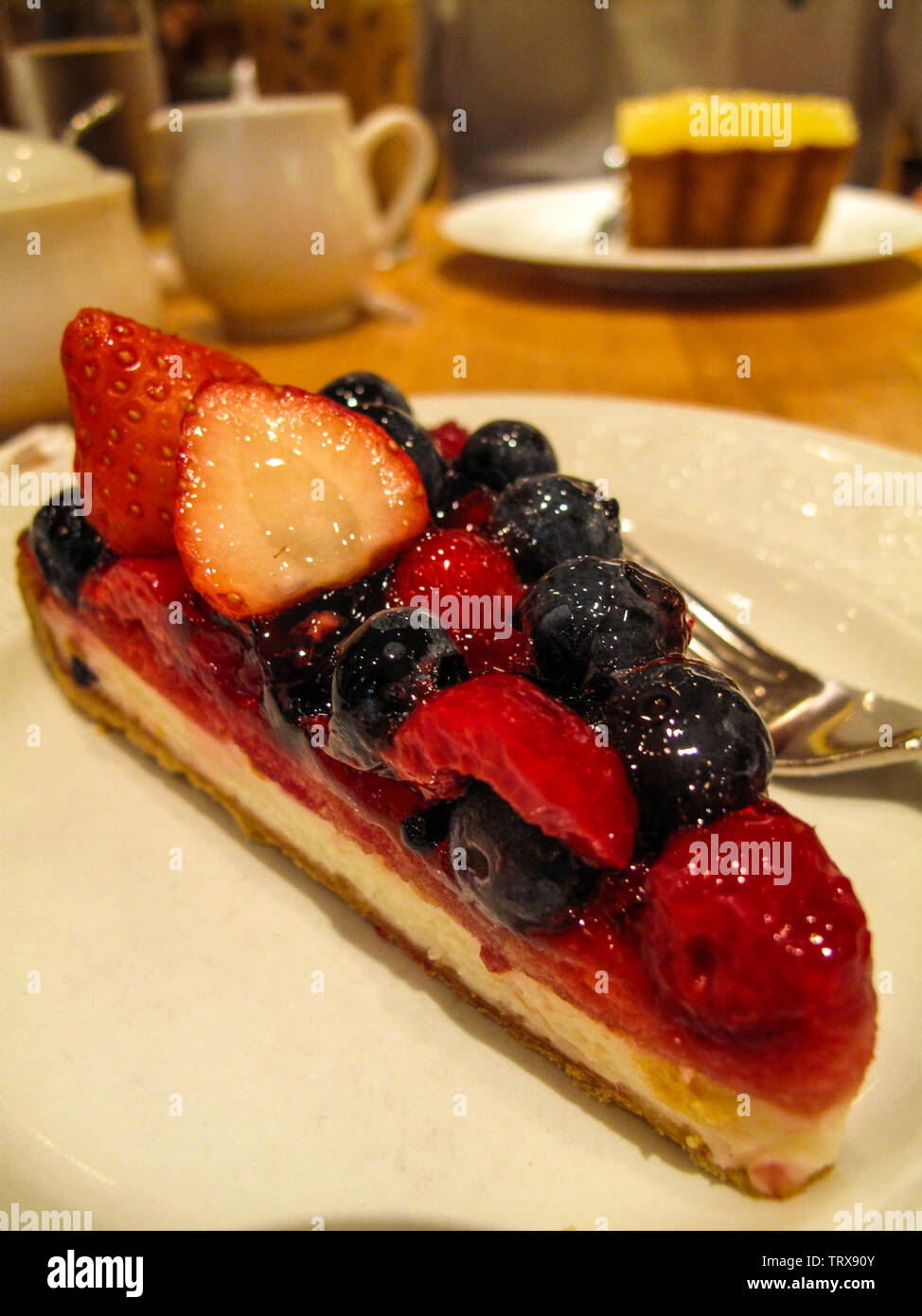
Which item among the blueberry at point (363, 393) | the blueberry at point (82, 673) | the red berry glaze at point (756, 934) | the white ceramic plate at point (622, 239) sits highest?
the white ceramic plate at point (622, 239)

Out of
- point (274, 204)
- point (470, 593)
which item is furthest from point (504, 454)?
point (274, 204)

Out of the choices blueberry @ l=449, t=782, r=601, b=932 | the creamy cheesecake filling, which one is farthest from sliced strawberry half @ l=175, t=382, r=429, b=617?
blueberry @ l=449, t=782, r=601, b=932

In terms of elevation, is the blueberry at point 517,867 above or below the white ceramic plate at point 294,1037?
above

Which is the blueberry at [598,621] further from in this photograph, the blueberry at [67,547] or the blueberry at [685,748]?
the blueberry at [67,547]

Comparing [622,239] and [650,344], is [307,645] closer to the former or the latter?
[650,344]

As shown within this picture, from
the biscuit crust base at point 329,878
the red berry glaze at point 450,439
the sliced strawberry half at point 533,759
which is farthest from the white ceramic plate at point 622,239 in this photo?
the sliced strawberry half at point 533,759
